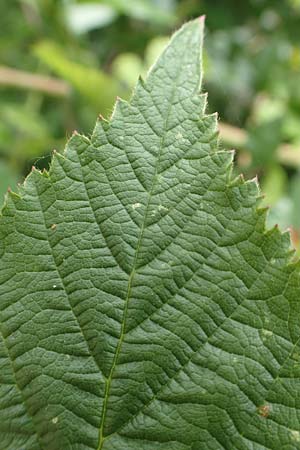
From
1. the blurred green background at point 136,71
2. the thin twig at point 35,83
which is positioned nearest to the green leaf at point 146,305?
the blurred green background at point 136,71

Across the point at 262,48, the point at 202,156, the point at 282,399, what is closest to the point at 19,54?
the point at 262,48

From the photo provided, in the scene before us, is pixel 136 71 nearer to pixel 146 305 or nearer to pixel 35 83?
pixel 35 83

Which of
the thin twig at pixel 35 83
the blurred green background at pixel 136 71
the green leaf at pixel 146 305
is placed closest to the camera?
the green leaf at pixel 146 305

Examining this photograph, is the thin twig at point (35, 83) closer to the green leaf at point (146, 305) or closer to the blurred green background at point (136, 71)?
the blurred green background at point (136, 71)

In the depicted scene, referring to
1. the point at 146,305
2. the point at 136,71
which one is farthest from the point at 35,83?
the point at 146,305

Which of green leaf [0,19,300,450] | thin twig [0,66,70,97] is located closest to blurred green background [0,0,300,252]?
thin twig [0,66,70,97]

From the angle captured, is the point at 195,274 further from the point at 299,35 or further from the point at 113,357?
the point at 299,35

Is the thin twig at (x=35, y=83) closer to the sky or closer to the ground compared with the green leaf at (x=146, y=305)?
closer to the sky
